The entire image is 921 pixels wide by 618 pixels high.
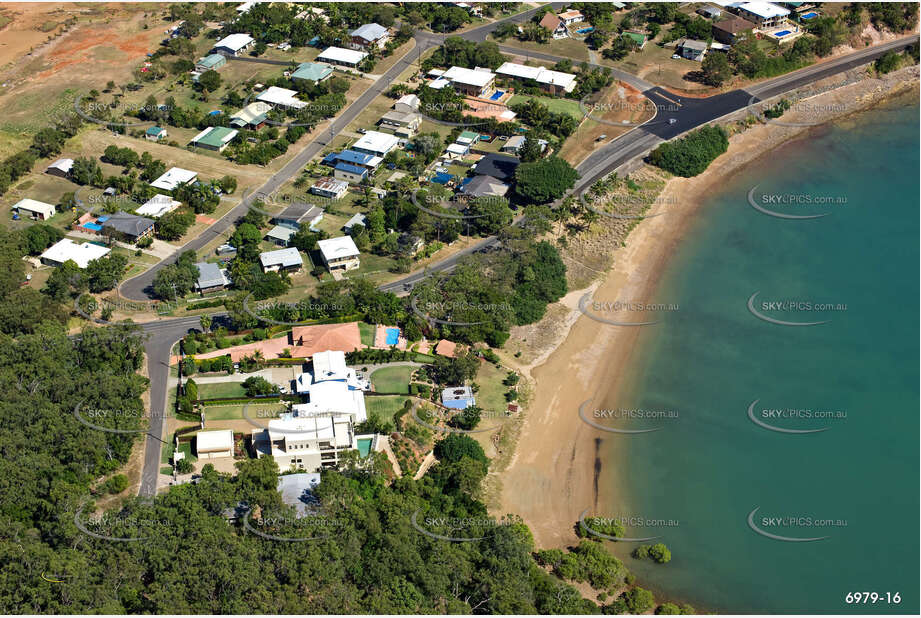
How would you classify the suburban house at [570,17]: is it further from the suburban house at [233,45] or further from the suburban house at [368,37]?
the suburban house at [233,45]

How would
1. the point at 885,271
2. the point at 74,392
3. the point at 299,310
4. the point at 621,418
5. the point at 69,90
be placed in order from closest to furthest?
the point at 74,392 → the point at 621,418 → the point at 299,310 → the point at 885,271 → the point at 69,90

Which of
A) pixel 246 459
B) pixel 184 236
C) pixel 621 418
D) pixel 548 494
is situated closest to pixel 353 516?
pixel 246 459

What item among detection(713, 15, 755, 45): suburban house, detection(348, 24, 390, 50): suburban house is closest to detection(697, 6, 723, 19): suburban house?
detection(713, 15, 755, 45): suburban house

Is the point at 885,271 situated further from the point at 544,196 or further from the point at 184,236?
the point at 184,236

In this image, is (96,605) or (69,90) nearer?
(96,605)

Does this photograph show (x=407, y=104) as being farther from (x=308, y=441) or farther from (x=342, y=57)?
(x=308, y=441)

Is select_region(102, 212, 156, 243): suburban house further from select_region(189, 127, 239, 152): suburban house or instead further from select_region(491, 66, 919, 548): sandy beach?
select_region(491, 66, 919, 548): sandy beach

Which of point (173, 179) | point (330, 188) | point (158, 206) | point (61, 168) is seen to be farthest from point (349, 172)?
point (61, 168)

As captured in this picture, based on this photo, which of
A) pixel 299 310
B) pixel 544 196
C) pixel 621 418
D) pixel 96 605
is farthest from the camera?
pixel 544 196
